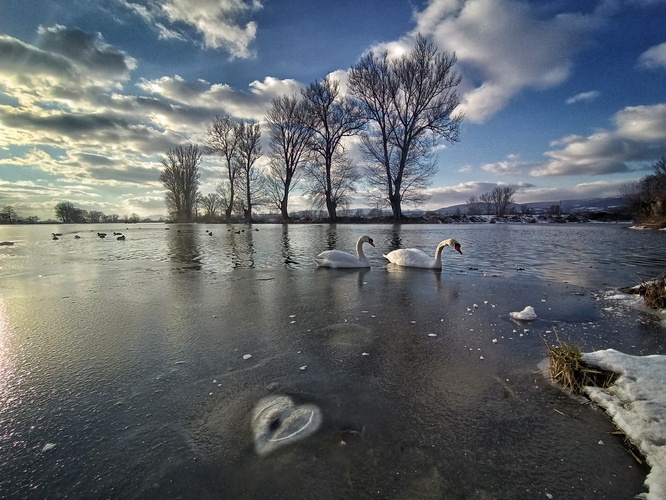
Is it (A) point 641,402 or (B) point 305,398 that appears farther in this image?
(B) point 305,398

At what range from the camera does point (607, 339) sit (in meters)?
3.52

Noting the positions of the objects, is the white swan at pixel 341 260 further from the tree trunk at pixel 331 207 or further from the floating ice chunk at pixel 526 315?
the tree trunk at pixel 331 207

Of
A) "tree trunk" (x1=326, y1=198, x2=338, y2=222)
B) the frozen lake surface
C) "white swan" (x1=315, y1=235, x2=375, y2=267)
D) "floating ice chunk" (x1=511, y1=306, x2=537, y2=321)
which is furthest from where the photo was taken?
"tree trunk" (x1=326, y1=198, x2=338, y2=222)

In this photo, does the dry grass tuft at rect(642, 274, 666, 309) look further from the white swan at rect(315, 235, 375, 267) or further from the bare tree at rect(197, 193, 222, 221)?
the bare tree at rect(197, 193, 222, 221)

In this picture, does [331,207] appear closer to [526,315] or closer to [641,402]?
[526,315]

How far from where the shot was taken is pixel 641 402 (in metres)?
2.16

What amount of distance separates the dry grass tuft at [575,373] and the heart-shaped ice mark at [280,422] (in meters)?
2.09

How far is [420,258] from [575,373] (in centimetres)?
606

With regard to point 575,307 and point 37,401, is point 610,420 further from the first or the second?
point 37,401

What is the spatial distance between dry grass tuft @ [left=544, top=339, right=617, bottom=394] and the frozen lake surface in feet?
0.56

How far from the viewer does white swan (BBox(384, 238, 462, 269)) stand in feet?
27.1

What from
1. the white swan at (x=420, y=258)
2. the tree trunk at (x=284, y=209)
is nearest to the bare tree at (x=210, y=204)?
the tree trunk at (x=284, y=209)

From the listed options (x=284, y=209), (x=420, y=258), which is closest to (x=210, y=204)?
(x=284, y=209)

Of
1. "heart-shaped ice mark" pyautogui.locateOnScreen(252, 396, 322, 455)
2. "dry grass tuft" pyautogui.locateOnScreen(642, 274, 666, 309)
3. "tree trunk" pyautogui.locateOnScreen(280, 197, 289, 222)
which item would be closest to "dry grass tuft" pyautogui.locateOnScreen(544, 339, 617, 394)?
"heart-shaped ice mark" pyautogui.locateOnScreen(252, 396, 322, 455)
